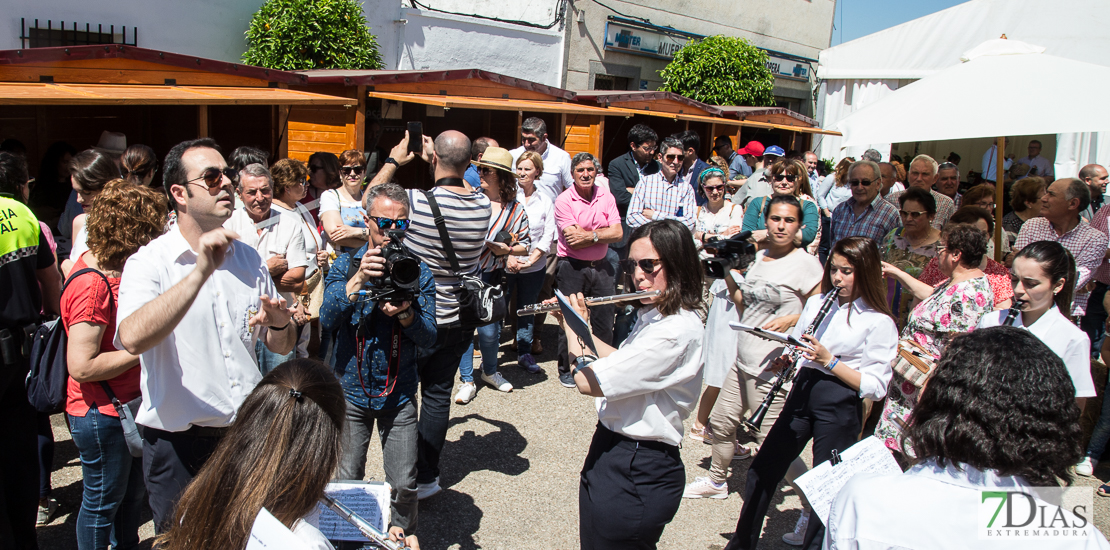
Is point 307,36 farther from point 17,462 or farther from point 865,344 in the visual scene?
point 865,344

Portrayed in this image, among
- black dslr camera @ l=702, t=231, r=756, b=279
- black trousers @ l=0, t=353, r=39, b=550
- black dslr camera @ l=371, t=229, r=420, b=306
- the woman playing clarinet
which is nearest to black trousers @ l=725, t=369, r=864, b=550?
the woman playing clarinet

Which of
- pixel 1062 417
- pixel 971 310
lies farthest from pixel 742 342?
pixel 1062 417

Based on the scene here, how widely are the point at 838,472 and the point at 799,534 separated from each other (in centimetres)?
153

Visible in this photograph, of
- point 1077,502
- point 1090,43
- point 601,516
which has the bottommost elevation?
point 601,516

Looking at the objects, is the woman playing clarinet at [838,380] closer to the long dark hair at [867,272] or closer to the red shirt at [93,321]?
the long dark hair at [867,272]

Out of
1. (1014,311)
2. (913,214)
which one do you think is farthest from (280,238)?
(913,214)

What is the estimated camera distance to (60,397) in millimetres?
→ 2908

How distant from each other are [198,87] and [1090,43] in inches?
392

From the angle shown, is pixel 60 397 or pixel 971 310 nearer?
pixel 60 397

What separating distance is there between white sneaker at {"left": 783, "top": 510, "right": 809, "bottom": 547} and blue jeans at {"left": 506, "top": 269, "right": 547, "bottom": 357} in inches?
103

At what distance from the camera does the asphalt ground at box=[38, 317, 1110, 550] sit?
369cm

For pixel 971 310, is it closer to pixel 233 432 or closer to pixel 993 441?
pixel 993 441

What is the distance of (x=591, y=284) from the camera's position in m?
5.91

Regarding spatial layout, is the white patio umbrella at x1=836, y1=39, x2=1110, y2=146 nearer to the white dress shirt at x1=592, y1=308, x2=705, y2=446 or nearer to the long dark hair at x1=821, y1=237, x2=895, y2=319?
the long dark hair at x1=821, y1=237, x2=895, y2=319
